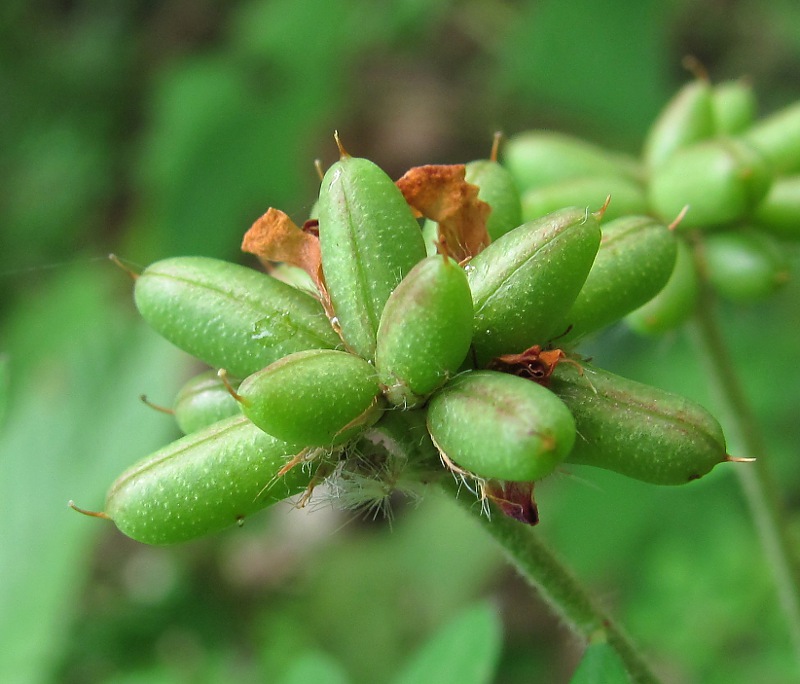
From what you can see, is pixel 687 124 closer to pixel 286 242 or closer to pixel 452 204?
pixel 452 204

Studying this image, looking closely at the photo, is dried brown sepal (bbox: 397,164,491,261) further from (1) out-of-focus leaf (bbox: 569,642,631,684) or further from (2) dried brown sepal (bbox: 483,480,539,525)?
(1) out-of-focus leaf (bbox: 569,642,631,684)

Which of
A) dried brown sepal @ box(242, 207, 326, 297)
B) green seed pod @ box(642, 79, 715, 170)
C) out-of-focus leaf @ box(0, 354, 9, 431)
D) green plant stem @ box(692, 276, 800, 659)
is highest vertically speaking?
dried brown sepal @ box(242, 207, 326, 297)

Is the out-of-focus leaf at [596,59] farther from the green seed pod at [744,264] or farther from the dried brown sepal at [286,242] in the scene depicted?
the dried brown sepal at [286,242]

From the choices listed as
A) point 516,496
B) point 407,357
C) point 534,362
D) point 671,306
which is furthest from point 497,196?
point 671,306

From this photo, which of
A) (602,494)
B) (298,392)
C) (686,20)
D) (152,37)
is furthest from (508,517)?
(152,37)

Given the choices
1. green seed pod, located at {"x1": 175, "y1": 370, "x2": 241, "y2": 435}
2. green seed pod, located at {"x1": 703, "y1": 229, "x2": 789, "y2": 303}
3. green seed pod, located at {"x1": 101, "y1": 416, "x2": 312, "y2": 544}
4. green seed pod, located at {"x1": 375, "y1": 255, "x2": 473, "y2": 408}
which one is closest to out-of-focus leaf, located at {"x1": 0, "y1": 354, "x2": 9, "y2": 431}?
green seed pod, located at {"x1": 175, "y1": 370, "x2": 241, "y2": 435}

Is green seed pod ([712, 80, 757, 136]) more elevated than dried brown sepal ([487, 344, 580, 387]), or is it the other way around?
green seed pod ([712, 80, 757, 136])
